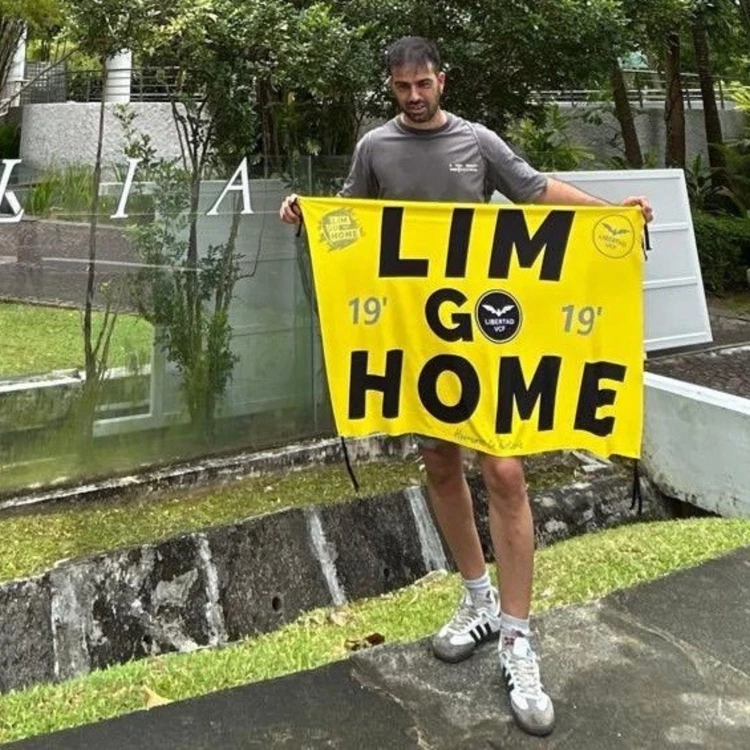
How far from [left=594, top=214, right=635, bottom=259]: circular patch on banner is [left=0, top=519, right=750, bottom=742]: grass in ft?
4.88

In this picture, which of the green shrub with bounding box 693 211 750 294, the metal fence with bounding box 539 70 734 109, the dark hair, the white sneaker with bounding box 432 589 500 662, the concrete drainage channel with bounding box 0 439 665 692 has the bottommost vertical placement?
the concrete drainage channel with bounding box 0 439 665 692

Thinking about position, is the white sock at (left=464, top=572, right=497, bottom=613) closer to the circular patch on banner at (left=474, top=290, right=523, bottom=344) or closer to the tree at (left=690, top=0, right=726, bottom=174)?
the circular patch on banner at (left=474, top=290, right=523, bottom=344)

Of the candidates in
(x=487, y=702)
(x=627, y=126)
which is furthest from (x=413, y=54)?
(x=627, y=126)

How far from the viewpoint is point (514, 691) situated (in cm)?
300

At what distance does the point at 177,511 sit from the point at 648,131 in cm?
1227

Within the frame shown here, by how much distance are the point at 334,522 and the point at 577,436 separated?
7.27 ft

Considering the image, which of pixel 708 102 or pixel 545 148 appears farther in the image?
pixel 708 102

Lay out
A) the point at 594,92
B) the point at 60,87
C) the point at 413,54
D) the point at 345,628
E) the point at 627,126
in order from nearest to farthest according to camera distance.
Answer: the point at 413,54 < the point at 345,628 < the point at 627,126 < the point at 594,92 < the point at 60,87

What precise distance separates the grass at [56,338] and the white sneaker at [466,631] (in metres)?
2.98

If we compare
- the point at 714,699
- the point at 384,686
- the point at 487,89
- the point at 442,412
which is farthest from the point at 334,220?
the point at 487,89

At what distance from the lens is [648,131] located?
15352 millimetres

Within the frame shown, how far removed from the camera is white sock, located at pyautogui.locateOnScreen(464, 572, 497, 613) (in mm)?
3357

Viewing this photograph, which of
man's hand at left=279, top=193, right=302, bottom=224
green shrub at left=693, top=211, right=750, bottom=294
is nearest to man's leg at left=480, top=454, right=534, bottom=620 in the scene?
man's hand at left=279, top=193, right=302, bottom=224

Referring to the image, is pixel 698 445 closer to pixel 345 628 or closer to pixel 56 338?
pixel 345 628
